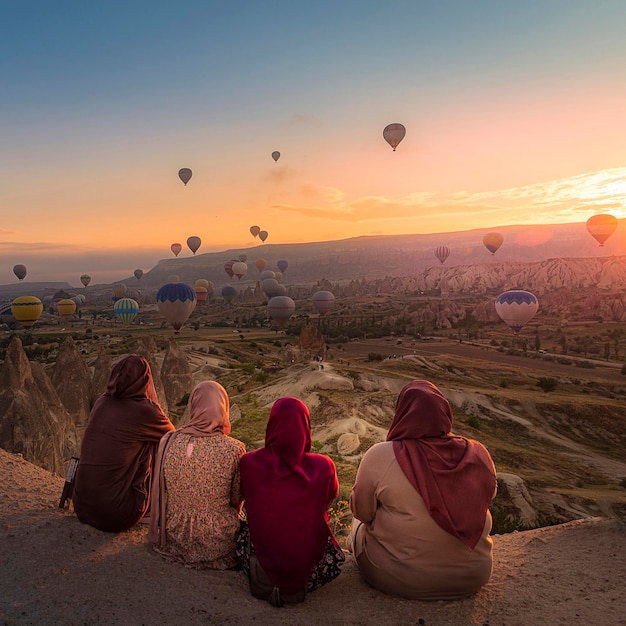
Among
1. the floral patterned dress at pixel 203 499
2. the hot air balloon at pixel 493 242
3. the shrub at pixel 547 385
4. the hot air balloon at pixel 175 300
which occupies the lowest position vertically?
the shrub at pixel 547 385

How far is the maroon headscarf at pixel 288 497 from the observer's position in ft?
10.5

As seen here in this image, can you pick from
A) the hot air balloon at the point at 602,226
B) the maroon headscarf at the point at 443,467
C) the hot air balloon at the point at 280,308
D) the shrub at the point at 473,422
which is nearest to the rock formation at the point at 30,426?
the maroon headscarf at the point at 443,467

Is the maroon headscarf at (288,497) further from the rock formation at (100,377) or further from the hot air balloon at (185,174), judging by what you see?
the hot air balloon at (185,174)

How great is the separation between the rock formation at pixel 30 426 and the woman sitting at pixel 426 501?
387 inches

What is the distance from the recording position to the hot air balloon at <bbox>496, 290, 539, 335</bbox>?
40.8 metres

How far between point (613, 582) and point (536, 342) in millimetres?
48356

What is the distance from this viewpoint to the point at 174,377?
957 inches

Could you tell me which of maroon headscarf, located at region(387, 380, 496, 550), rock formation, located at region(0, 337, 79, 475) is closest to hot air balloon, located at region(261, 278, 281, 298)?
A: rock formation, located at region(0, 337, 79, 475)

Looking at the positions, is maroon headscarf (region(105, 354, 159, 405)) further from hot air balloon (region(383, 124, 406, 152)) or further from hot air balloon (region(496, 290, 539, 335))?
hot air balloon (region(383, 124, 406, 152))

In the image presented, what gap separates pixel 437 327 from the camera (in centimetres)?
6869

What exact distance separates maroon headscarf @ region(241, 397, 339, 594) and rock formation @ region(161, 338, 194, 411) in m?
21.4

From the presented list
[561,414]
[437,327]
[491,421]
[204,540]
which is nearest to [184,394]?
[491,421]

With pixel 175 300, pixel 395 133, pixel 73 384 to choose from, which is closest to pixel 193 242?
pixel 395 133

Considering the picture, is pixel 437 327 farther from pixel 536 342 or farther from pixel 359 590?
pixel 359 590
